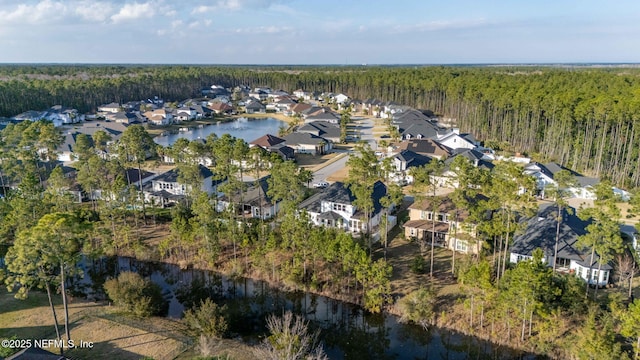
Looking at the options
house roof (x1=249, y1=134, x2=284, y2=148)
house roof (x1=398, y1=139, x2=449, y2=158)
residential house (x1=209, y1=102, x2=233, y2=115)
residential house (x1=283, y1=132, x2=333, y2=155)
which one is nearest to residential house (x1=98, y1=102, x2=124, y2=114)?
residential house (x1=209, y1=102, x2=233, y2=115)

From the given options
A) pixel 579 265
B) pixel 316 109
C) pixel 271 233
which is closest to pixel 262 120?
pixel 316 109

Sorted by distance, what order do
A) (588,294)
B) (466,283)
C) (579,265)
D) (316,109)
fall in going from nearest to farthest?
(466,283) < (588,294) < (579,265) < (316,109)

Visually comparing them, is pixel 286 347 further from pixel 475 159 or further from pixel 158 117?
pixel 158 117

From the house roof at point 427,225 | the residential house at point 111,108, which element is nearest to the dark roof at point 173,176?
the house roof at point 427,225

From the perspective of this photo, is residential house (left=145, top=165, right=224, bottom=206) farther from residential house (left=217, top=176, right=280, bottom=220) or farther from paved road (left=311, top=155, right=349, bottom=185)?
paved road (left=311, top=155, right=349, bottom=185)

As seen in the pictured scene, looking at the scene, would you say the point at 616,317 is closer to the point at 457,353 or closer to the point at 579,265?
the point at 579,265

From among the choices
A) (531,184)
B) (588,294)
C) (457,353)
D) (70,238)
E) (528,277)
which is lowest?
(457,353)
